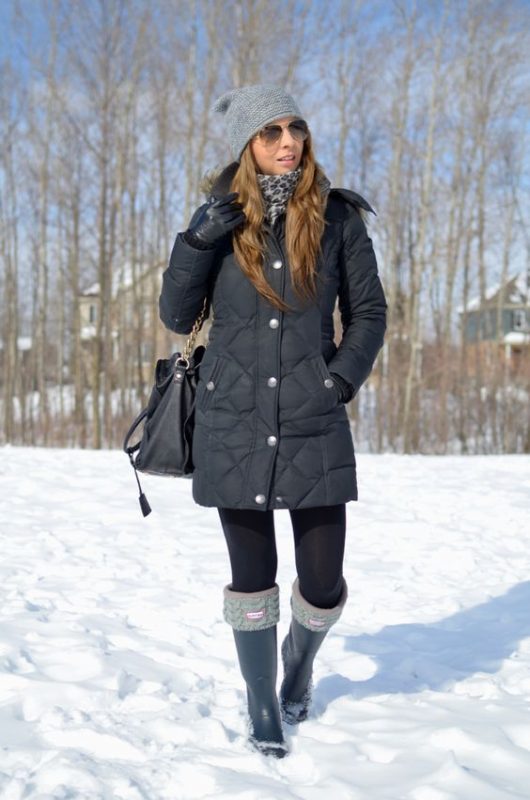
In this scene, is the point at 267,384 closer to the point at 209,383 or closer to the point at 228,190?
the point at 209,383

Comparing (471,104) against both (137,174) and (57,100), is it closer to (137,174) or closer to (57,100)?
(137,174)

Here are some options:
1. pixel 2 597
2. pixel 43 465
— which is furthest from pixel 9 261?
pixel 2 597

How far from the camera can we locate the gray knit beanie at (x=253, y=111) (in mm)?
2254

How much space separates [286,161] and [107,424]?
1623 centimetres

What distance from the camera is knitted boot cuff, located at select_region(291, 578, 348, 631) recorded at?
2377 millimetres

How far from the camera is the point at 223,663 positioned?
10.1ft

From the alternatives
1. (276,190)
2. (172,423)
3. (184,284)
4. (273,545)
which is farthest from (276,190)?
(273,545)

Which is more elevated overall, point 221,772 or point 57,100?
point 57,100

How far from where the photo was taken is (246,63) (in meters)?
16.2

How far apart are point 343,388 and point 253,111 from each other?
807 mm

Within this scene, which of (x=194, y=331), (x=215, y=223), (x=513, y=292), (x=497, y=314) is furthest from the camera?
(x=513, y=292)

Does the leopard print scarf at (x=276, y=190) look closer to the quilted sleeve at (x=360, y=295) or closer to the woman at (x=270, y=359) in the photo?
the woman at (x=270, y=359)

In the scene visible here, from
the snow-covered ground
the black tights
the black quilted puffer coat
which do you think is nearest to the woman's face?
the black quilted puffer coat

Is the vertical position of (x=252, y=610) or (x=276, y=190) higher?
(x=276, y=190)
